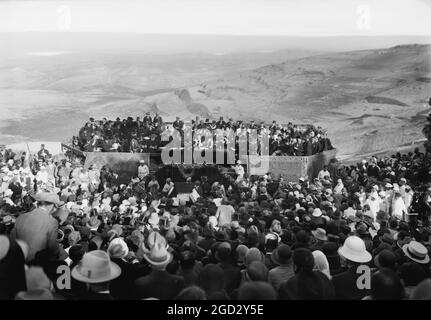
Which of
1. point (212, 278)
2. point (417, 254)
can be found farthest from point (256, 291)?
point (417, 254)

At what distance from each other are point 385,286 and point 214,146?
13.3 metres

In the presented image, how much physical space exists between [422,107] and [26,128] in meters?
14.0

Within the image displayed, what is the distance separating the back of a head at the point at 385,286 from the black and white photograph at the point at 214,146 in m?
0.01

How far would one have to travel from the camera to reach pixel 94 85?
21297mm

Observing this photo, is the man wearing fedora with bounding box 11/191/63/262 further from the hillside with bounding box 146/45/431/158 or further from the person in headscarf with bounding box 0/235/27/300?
the hillside with bounding box 146/45/431/158

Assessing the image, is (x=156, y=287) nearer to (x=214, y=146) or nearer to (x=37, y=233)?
(x=37, y=233)

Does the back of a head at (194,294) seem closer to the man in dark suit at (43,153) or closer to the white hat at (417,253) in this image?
the white hat at (417,253)

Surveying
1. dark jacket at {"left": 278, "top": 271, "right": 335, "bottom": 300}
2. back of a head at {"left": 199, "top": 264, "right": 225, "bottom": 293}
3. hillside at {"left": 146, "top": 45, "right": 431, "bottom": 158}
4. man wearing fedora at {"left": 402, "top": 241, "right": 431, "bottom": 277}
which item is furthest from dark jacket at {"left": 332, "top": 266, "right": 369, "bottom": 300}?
hillside at {"left": 146, "top": 45, "right": 431, "bottom": 158}

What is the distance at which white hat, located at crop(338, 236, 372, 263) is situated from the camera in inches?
242
